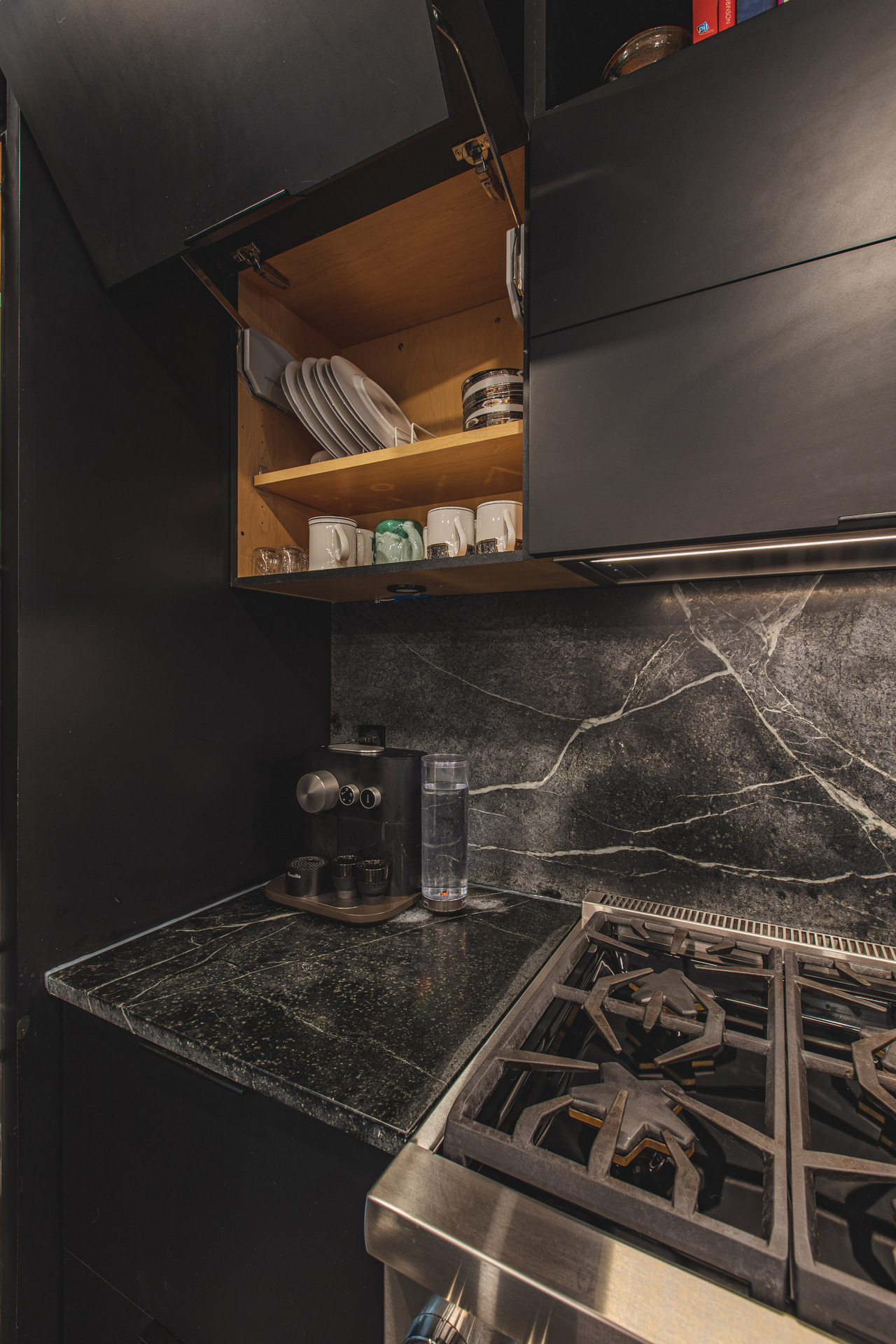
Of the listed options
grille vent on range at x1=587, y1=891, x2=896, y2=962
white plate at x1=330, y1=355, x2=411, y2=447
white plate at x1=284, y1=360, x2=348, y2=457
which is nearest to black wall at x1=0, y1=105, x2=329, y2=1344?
white plate at x1=284, y1=360, x2=348, y2=457

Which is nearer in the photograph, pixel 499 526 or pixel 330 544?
pixel 499 526

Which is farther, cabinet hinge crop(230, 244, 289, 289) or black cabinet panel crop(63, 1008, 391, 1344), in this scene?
cabinet hinge crop(230, 244, 289, 289)

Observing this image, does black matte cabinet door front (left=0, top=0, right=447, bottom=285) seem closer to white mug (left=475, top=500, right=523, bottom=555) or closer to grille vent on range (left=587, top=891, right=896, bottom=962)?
white mug (left=475, top=500, right=523, bottom=555)

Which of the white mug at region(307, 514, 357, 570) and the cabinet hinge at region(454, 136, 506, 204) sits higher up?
the cabinet hinge at region(454, 136, 506, 204)

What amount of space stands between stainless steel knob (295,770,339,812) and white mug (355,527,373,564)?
45 centimetres

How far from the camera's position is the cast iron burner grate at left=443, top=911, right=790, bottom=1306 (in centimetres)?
48

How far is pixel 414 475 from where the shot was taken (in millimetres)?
1125

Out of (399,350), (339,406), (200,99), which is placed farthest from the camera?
(399,350)

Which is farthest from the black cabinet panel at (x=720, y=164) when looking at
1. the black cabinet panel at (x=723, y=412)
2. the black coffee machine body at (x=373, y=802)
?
the black coffee machine body at (x=373, y=802)

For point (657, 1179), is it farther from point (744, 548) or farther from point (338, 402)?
point (338, 402)

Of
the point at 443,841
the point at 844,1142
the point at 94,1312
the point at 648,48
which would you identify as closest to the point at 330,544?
the point at 443,841

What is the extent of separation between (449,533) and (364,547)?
26cm

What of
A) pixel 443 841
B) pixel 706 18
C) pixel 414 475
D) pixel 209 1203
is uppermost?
pixel 706 18

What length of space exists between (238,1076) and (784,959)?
77 cm
